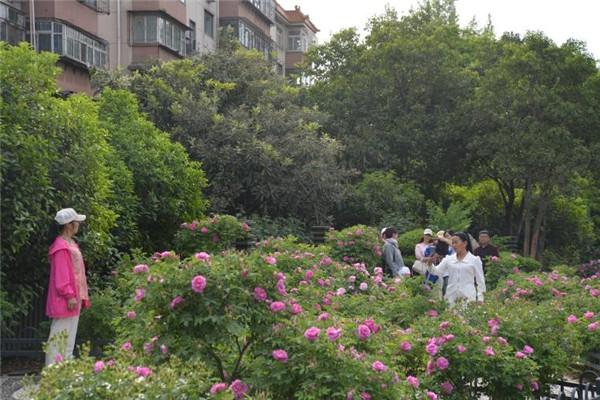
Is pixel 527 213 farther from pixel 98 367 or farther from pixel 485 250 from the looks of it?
pixel 98 367

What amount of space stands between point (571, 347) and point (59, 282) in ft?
14.5

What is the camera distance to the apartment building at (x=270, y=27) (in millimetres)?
45312

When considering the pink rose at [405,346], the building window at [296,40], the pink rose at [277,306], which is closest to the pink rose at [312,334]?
the pink rose at [277,306]

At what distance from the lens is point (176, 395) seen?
4414 millimetres

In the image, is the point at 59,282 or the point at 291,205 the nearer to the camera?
the point at 59,282

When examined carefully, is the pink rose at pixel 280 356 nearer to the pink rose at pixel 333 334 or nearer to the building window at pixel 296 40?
the pink rose at pixel 333 334

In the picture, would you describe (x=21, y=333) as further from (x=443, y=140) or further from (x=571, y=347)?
(x=443, y=140)

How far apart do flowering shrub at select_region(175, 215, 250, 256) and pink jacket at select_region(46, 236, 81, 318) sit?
6.51 meters

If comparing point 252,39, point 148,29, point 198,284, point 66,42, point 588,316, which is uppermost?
point 252,39

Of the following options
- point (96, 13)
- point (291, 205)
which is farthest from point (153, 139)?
point (96, 13)

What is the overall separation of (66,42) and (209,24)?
54.2 ft

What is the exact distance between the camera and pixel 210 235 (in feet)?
53.8

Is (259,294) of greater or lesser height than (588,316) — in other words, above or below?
above

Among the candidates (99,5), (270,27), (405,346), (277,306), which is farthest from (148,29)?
(277,306)
